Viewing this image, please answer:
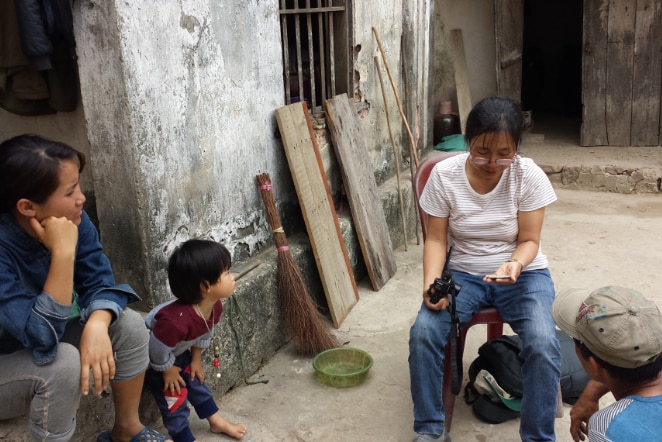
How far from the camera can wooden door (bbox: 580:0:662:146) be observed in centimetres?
699

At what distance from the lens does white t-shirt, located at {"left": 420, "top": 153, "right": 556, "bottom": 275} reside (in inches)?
109

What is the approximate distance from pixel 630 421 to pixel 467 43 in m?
6.54

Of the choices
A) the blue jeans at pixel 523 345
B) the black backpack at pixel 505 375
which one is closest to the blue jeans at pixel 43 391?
the blue jeans at pixel 523 345

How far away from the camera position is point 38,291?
2.23 m

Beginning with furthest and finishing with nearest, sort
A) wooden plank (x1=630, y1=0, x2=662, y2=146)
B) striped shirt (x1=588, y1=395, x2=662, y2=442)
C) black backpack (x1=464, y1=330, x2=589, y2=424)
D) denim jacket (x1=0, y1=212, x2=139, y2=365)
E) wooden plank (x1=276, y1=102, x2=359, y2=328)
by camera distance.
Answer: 1. wooden plank (x1=630, y1=0, x2=662, y2=146)
2. wooden plank (x1=276, y1=102, x2=359, y2=328)
3. black backpack (x1=464, y1=330, x2=589, y2=424)
4. denim jacket (x1=0, y1=212, x2=139, y2=365)
5. striped shirt (x1=588, y1=395, x2=662, y2=442)

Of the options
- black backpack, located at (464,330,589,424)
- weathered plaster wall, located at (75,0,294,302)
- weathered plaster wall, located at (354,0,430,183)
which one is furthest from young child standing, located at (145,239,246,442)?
weathered plaster wall, located at (354,0,430,183)

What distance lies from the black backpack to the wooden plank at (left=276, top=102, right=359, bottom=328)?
1.13 metres

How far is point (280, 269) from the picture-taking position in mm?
3625

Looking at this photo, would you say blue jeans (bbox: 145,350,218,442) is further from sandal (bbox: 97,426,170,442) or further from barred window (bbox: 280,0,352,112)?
barred window (bbox: 280,0,352,112)

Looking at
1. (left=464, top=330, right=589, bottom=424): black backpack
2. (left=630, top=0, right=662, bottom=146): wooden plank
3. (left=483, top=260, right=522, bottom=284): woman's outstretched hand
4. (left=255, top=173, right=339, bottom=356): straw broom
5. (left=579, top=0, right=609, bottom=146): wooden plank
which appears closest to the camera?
(left=483, top=260, right=522, bottom=284): woman's outstretched hand

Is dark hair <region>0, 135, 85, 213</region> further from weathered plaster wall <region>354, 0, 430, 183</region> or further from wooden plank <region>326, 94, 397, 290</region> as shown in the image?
weathered plaster wall <region>354, 0, 430, 183</region>

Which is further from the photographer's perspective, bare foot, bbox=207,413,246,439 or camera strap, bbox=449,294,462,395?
bare foot, bbox=207,413,246,439

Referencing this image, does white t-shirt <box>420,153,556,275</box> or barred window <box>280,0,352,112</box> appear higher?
barred window <box>280,0,352,112</box>

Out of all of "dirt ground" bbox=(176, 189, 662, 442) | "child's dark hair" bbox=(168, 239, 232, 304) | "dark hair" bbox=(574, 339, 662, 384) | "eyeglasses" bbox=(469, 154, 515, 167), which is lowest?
"dirt ground" bbox=(176, 189, 662, 442)
